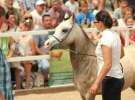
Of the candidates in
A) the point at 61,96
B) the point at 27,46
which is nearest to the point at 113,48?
the point at 61,96

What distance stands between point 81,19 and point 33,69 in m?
2.04

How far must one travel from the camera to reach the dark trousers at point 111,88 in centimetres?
545

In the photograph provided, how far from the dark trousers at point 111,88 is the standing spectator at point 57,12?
186 inches

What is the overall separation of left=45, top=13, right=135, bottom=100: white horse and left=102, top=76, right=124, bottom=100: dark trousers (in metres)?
1.73

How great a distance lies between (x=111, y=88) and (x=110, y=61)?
1.23 ft

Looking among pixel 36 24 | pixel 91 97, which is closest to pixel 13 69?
pixel 36 24

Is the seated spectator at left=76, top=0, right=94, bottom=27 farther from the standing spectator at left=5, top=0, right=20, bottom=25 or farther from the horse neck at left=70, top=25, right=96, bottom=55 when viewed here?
the horse neck at left=70, top=25, right=96, bottom=55

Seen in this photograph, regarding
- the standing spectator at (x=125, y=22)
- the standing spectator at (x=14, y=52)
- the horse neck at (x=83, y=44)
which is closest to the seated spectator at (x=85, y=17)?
the standing spectator at (x=125, y=22)

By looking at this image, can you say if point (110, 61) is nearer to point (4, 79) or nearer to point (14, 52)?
point (4, 79)

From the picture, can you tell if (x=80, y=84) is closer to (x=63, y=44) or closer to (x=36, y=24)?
(x=63, y=44)

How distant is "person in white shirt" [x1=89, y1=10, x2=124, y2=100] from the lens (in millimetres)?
5270

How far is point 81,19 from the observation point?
11125 mm

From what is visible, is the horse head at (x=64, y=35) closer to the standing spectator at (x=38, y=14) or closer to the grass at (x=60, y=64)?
the grass at (x=60, y=64)

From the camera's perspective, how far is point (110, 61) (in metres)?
5.24
